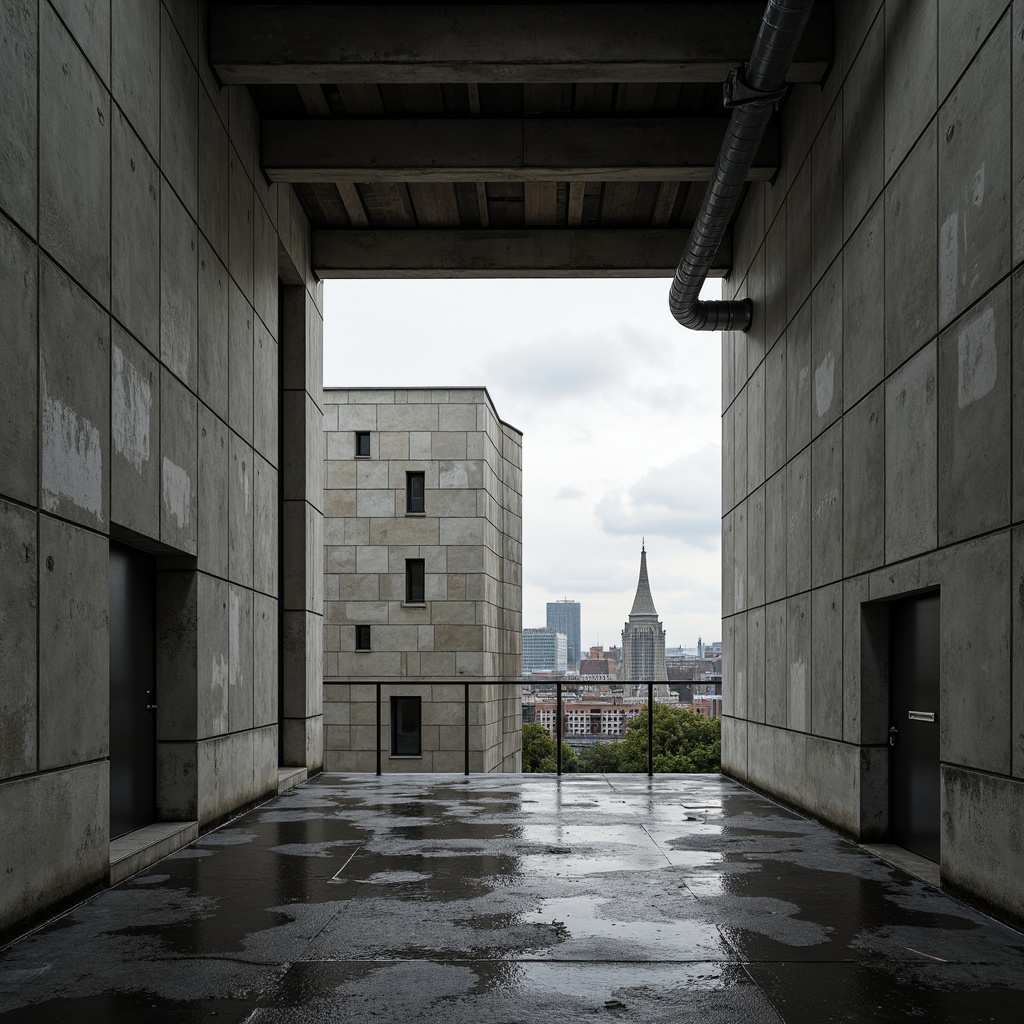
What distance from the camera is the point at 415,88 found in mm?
10781

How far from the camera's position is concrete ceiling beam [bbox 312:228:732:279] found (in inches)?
560

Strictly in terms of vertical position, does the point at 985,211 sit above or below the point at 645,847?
above

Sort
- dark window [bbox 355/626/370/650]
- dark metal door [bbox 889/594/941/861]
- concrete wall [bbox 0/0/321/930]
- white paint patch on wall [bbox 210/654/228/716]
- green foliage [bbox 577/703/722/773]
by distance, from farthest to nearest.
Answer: green foliage [bbox 577/703/722/773] → dark window [bbox 355/626/370/650] → white paint patch on wall [bbox 210/654/228/716] → dark metal door [bbox 889/594/941/861] → concrete wall [bbox 0/0/321/930]

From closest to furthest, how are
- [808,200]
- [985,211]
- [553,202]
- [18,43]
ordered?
[18,43] < [985,211] < [808,200] < [553,202]

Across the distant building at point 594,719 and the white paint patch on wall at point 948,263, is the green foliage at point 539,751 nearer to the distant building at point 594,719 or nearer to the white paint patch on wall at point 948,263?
the distant building at point 594,719

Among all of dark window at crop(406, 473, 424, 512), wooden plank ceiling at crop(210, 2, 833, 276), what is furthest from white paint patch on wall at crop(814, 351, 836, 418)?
dark window at crop(406, 473, 424, 512)

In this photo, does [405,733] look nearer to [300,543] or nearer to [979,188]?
[300,543]

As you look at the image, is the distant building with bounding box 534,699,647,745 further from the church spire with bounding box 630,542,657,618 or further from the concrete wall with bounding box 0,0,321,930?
the church spire with bounding box 630,542,657,618

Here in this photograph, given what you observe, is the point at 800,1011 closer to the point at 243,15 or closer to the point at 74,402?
the point at 74,402

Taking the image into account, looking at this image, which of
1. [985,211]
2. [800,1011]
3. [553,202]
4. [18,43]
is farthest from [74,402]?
[553,202]

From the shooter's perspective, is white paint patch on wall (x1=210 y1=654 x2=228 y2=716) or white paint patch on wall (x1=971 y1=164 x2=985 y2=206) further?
white paint patch on wall (x1=210 y1=654 x2=228 y2=716)

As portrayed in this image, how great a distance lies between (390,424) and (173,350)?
81.8 ft

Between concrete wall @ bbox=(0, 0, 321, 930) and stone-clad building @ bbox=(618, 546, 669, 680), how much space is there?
168m

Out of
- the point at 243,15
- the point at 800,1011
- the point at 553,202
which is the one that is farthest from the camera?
the point at 553,202
